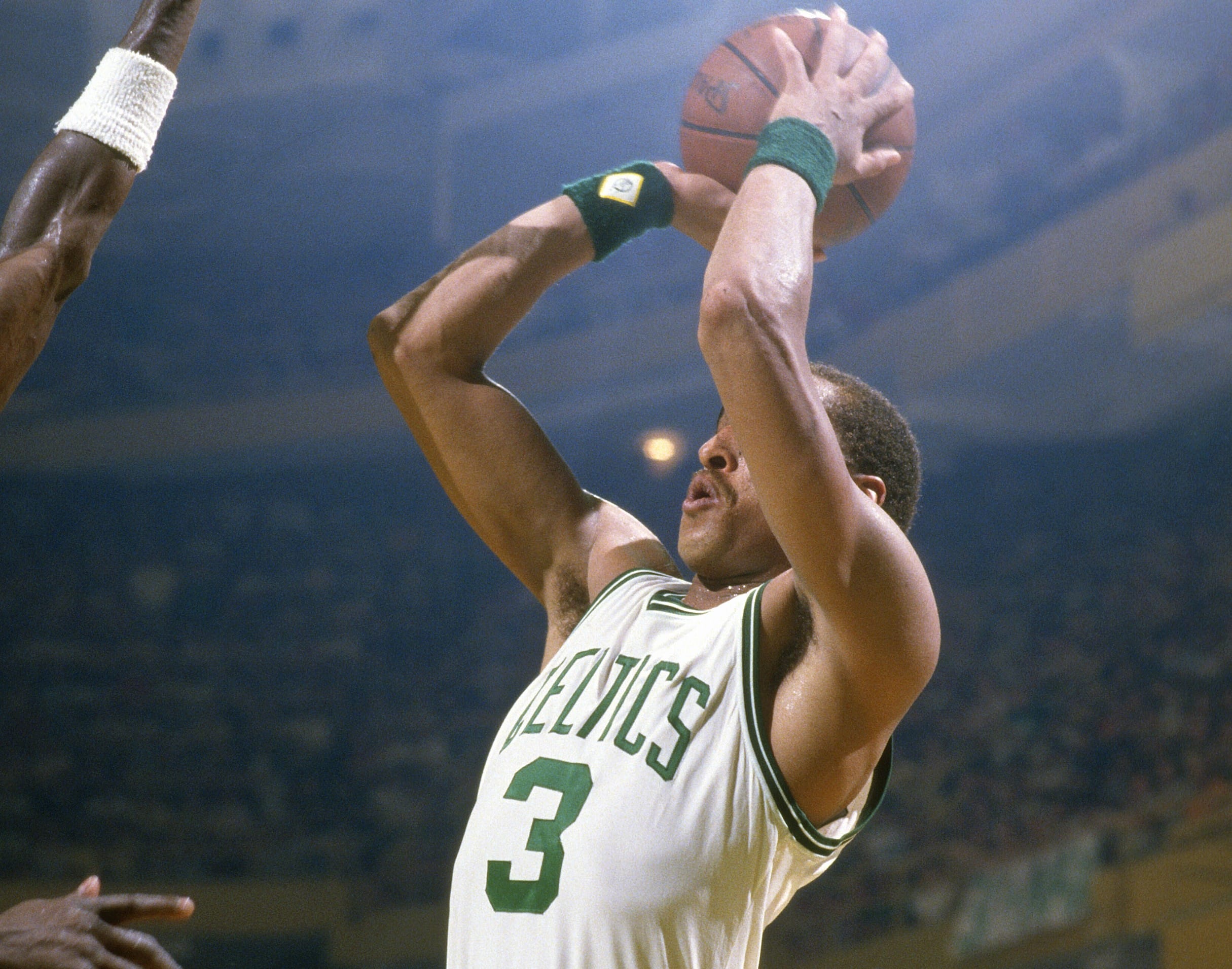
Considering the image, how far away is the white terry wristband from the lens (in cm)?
164

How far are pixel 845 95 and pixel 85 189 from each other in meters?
1.15

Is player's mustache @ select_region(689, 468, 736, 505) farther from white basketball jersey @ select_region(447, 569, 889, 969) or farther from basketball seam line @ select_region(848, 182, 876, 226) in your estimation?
basketball seam line @ select_region(848, 182, 876, 226)

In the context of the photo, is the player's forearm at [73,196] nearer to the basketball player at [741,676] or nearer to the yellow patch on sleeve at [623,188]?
the yellow patch on sleeve at [623,188]

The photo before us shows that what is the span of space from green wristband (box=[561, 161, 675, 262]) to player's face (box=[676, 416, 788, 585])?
525 mm

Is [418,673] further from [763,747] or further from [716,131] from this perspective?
[763,747]

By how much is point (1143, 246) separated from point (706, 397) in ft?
9.29

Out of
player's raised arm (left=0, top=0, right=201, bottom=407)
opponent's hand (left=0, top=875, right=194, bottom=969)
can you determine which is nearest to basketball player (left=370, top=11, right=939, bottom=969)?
opponent's hand (left=0, top=875, right=194, bottom=969)

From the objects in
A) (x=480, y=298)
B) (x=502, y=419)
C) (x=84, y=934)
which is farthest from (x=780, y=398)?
(x=84, y=934)

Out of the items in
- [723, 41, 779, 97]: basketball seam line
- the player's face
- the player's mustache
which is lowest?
the player's face

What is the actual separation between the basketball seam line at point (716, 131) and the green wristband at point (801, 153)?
0.43 metres

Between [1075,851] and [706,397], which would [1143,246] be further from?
[1075,851]

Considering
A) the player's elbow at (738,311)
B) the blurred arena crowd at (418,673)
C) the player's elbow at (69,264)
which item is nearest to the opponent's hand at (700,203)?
the player's elbow at (738,311)

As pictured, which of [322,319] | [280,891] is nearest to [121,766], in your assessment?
[280,891]

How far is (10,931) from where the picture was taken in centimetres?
111
